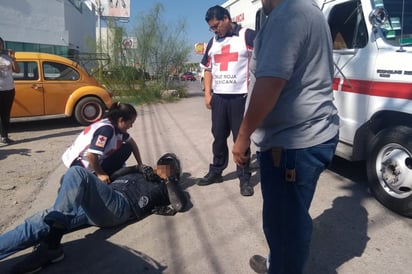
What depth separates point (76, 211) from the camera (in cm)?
288

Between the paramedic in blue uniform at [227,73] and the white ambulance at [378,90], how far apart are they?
43.1 inches

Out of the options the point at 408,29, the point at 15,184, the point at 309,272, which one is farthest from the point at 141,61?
the point at 309,272

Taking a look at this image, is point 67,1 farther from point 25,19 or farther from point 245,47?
point 245,47

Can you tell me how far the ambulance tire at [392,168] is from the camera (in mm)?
3213

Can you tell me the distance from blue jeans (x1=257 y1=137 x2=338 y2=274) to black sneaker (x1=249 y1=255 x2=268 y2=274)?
578mm

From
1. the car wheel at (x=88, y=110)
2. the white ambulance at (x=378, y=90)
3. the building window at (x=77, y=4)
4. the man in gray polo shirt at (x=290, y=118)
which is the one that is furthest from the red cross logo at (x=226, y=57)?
the building window at (x=77, y=4)

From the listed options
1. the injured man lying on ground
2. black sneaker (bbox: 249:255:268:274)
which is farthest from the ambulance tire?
the injured man lying on ground

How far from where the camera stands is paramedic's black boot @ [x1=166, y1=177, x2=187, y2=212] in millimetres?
3416

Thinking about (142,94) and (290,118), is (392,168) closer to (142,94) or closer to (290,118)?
(290,118)

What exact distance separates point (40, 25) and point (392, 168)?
2416 cm

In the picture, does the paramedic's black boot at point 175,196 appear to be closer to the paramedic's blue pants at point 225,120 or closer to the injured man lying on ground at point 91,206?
the injured man lying on ground at point 91,206

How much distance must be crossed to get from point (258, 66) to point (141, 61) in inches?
544

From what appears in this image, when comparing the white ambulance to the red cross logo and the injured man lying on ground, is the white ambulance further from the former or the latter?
the injured man lying on ground

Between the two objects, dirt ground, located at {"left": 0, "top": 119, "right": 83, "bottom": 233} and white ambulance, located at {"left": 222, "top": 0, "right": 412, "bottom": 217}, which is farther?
dirt ground, located at {"left": 0, "top": 119, "right": 83, "bottom": 233}
